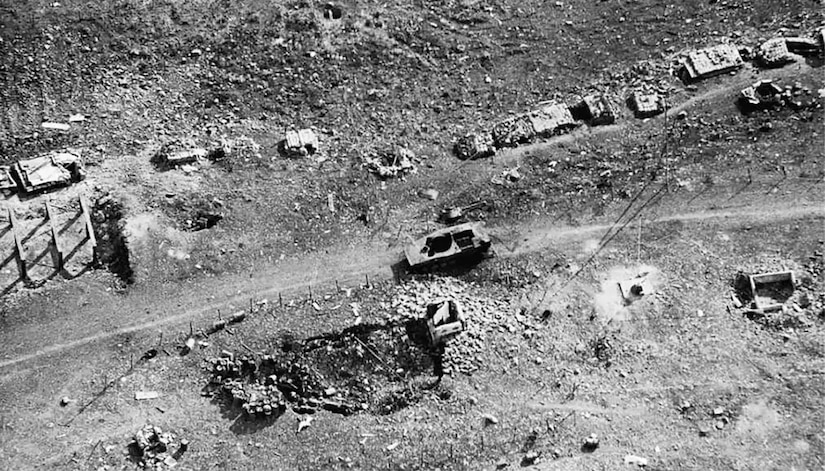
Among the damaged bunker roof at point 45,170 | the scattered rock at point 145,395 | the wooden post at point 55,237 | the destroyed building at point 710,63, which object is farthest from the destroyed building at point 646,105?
the wooden post at point 55,237

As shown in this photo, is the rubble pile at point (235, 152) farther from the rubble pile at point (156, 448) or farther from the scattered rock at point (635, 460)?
the scattered rock at point (635, 460)

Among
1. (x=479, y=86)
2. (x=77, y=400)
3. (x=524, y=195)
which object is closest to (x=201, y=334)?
(x=77, y=400)

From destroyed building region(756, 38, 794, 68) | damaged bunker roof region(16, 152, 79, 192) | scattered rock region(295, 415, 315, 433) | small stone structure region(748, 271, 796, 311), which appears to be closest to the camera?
scattered rock region(295, 415, 315, 433)

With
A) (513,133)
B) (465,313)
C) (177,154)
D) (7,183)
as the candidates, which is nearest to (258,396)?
(465,313)

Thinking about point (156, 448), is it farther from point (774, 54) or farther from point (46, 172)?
point (774, 54)

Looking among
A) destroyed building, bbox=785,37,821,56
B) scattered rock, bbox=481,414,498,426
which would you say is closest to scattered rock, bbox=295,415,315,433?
scattered rock, bbox=481,414,498,426

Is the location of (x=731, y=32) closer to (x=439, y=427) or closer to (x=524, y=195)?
(x=524, y=195)

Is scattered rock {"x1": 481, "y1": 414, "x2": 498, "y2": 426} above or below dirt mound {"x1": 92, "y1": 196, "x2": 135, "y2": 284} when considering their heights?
below

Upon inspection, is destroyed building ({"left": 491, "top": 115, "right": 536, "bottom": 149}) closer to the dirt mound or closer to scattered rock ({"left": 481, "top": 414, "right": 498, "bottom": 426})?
scattered rock ({"left": 481, "top": 414, "right": 498, "bottom": 426})
